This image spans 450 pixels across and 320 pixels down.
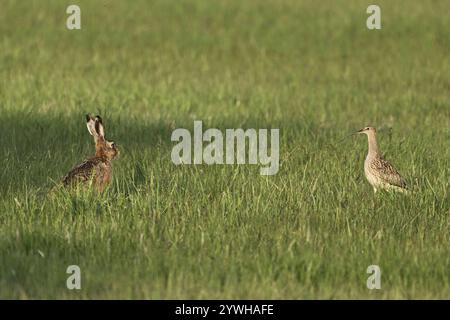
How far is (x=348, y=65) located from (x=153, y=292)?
14.7 metres

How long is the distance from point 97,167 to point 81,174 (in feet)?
0.62

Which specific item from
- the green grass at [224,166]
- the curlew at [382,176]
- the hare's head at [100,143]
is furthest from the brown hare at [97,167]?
the curlew at [382,176]

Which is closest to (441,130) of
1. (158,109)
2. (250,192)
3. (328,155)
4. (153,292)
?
(328,155)

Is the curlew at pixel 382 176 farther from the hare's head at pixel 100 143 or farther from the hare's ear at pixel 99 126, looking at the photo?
the hare's ear at pixel 99 126

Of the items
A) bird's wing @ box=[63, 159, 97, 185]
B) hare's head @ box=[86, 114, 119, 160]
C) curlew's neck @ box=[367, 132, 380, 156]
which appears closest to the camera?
bird's wing @ box=[63, 159, 97, 185]

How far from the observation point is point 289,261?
8.01 metres

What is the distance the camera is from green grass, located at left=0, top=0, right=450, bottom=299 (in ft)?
26.0

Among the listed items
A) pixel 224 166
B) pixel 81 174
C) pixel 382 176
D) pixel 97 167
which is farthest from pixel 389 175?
pixel 81 174

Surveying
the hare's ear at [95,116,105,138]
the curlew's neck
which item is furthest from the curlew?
the hare's ear at [95,116,105,138]

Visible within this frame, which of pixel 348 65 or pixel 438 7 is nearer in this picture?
pixel 348 65

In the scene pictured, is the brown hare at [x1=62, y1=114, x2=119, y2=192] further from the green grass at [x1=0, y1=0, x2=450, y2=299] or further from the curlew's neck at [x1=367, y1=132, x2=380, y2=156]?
the curlew's neck at [x1=367, y1=132, x2=380, y2=156]

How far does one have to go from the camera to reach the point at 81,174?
9906mm

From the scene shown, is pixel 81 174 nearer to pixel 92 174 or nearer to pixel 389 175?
pixel 92 174
